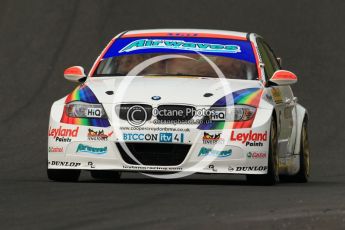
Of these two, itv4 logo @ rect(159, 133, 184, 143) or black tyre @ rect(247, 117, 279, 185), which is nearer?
itv4 logo @ rect(159, 133, 184, 143)

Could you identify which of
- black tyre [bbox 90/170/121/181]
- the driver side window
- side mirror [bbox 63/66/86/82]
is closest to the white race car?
side mirror [bbox 63/66/86/82]

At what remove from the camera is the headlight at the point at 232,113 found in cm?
1190

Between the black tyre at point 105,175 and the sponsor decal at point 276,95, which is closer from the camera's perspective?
the sponsor decal at point 276,95

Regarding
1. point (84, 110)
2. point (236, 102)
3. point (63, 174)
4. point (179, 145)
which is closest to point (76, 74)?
point (84, 110)

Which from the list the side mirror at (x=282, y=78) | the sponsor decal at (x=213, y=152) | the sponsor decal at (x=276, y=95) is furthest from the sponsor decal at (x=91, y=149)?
the side mirror at (x=282, y=78)

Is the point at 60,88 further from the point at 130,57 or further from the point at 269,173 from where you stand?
the point at 269,173

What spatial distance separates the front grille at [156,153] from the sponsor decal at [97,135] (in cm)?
12

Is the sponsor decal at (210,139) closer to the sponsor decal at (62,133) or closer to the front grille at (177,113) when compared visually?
the front grille at (177,113)

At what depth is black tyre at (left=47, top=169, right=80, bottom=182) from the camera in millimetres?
12188

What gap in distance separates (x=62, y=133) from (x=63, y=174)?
1.28ft

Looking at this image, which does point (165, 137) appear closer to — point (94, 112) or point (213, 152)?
point (213, 152)

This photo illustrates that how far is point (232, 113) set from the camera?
39.2 ft

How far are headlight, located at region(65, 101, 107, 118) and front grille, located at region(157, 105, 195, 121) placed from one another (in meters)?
0.51

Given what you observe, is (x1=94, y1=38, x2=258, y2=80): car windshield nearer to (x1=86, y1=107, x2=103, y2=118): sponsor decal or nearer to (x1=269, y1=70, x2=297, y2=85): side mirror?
(x1=269, y1=70, x2=297, y2=85): side mirror
